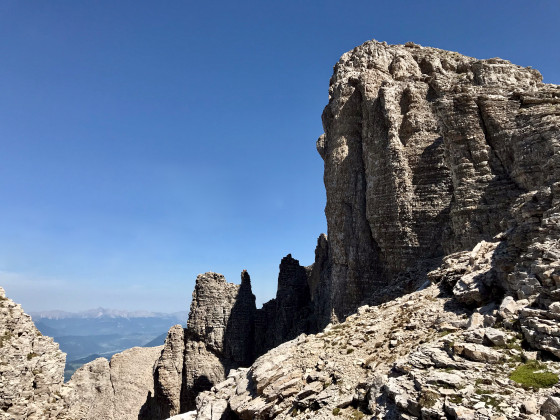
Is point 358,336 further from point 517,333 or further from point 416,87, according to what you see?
point 416,87

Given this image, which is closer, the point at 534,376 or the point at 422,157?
the point at 534,376

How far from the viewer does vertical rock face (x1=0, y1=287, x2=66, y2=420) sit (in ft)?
73.2

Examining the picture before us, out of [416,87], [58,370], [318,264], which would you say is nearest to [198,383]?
[318,264]

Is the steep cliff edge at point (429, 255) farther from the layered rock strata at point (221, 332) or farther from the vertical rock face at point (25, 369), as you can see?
the vertical rock face at point (25, 369)

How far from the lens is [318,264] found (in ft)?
229

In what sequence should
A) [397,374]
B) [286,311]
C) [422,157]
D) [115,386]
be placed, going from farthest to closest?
[286,311] → [115,386] → [422,157] → [397,374]

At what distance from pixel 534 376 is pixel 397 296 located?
2464 cm

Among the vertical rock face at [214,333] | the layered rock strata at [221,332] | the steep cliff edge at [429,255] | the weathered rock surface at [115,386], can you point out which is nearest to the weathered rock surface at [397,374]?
the steep cliff edge at [429,255]

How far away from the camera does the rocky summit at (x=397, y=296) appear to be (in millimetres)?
14211

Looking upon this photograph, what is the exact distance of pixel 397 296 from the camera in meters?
36.2

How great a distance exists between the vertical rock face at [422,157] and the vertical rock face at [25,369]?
27505mm

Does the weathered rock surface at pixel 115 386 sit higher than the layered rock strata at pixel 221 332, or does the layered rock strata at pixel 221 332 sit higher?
the layered rock strata at pixel 221 332

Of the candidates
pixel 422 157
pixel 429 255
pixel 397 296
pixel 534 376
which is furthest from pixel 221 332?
pixel 534 376

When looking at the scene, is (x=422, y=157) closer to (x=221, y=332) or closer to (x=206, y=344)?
(x=221, y=332)
